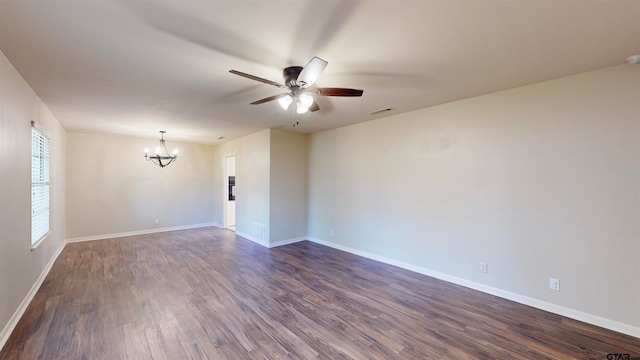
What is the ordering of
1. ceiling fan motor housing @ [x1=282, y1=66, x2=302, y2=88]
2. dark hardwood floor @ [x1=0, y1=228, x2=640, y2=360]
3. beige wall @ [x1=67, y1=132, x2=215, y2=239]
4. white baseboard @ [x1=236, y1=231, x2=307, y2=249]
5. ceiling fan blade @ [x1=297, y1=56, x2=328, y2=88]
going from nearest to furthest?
ceiling fan blade @ [x1=297, y1=56, x2=328, y2=88]
dark hardwood floor @ [x1=0, y1=228, x2=640, y2=360]
ceiling fan motor housing @ [x1=282, y1=66, x2=302, y2=88]
white baseboard @ [x1=236, y1=231, x2=307, y2=249]
beige wall @ [x1=67, y1=132, x2=215, y2=239]

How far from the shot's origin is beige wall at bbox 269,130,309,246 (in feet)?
18.2

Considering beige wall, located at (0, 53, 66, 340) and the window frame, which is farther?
the window frame

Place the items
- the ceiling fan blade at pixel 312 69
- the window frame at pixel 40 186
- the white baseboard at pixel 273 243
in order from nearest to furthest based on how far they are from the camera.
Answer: the ceiling fan blade at pixel 312 69, the window frame at pixel 40 186, the white baseboard at pixel 273 243

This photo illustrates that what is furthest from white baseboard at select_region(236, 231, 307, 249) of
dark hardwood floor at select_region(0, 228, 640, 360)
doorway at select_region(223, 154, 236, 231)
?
doorway at select_region(223, 154, 236, 231)

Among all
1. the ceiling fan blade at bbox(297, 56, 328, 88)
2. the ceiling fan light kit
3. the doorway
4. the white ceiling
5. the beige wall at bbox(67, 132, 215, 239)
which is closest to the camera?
the white ceiling

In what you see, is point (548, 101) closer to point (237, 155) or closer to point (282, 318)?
point (282, 318)

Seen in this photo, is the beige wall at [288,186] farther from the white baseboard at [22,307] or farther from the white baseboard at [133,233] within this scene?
the white baseboard at [22,307]

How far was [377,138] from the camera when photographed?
4.62m

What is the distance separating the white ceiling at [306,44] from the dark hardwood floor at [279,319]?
2.57m

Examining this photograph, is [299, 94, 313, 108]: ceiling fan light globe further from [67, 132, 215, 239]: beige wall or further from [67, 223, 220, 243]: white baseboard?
[67, 223, 220, 243]: white baseboard

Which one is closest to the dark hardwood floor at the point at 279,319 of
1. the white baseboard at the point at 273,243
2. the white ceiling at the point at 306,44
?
the white baseboard at the point at 273,243

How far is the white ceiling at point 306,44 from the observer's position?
1.69 meters

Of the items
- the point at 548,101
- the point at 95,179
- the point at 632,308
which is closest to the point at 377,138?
the point at 548,101

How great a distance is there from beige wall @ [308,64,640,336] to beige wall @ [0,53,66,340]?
4.54 metres
